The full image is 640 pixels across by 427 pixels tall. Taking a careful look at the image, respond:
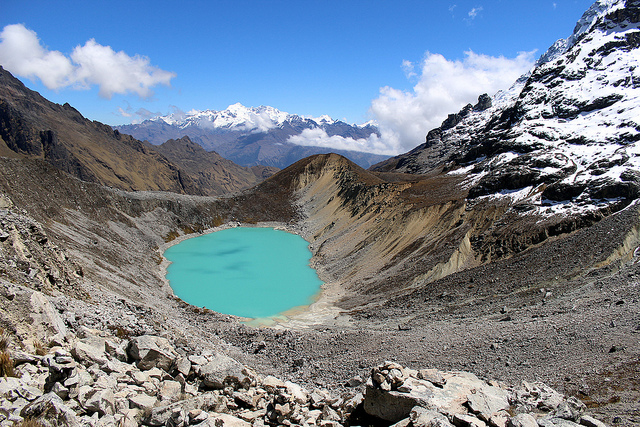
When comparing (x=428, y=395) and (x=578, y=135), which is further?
(x=578, y=135)

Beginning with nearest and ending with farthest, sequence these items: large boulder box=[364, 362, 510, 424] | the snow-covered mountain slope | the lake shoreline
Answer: large boulder box=[364, 362, 510, 424] < the lake shoreline < the snow-covered mountain slope

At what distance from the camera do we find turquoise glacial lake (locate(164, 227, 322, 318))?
48.0 metres

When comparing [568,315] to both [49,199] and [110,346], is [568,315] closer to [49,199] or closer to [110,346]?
[110,346]

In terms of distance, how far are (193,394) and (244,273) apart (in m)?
49.7

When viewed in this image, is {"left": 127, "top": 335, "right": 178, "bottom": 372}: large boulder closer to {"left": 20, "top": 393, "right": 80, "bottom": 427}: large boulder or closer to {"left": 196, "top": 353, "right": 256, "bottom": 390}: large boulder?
{"left": 196, "top": 353, "right": 256, "bottom": 390}: large boulder

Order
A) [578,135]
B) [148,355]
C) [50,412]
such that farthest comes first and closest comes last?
1. [578,135]
2. [148,355]
3. [50,412]

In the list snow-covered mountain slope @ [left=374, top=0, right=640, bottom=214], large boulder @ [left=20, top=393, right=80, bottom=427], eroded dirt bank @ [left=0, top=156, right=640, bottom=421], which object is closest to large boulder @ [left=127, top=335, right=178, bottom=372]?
eroded dirt bank @ [left=0, top=156, right=640, bottom=421]

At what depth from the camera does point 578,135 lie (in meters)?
55.5

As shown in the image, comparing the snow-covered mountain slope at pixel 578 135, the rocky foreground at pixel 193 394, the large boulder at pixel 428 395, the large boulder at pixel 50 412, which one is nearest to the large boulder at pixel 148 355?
the rocky foreground at pixel 193 394

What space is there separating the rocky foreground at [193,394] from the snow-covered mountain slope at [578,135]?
33.9m

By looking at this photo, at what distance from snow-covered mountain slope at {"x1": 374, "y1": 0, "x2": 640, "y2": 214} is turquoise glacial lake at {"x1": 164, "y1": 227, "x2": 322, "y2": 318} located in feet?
102

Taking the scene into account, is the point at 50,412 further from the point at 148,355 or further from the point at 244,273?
the point at 244,273

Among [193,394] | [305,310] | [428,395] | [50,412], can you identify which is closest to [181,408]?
[193,394]

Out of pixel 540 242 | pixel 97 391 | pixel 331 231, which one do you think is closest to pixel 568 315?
pixel 540 242
